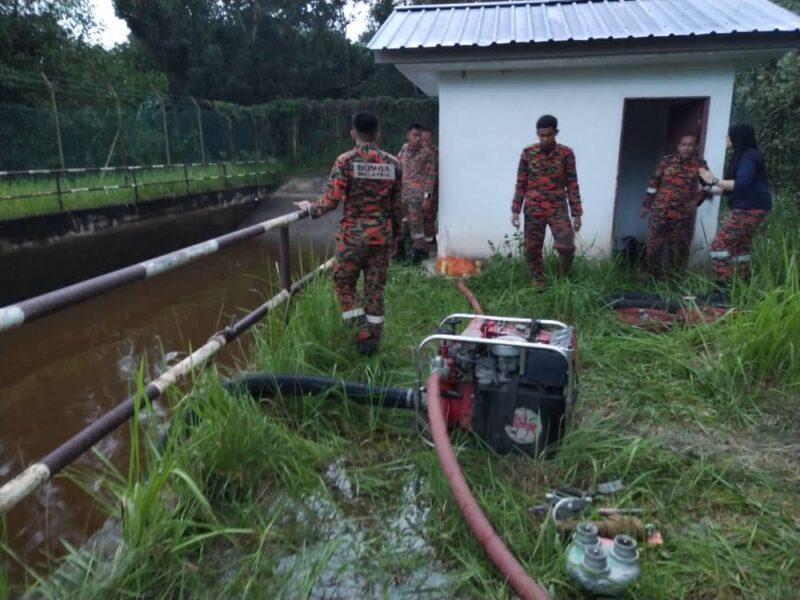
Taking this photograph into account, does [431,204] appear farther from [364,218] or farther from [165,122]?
[165,122]

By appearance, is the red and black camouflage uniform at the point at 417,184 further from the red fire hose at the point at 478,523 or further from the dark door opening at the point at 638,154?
the red fire hose at the point at 478,523

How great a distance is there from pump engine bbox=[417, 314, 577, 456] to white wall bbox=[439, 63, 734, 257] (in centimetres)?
390

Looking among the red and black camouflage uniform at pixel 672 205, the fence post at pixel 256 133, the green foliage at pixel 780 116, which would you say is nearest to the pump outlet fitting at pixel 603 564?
the red and black camouflage uniform at pixel 672 205

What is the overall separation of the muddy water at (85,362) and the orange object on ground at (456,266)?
4.49 ft

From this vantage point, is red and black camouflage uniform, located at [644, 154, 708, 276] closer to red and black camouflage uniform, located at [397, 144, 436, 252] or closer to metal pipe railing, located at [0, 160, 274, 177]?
red and black camouflage uniform, located at [397, 144, 436, 252]

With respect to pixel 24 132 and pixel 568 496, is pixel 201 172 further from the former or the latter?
pixel 568 496

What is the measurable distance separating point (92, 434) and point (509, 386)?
63.9 inches

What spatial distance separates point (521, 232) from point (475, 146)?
1.11 metres

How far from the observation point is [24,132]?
963 centimetres

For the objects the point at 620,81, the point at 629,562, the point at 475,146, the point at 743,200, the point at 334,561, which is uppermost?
the point at 620,81

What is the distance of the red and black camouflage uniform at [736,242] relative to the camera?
483 centimetres

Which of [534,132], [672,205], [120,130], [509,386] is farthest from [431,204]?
[120,130]

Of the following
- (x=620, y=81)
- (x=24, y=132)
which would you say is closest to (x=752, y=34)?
(x=620, y=81)

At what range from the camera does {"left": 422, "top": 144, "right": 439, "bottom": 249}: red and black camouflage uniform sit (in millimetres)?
6895
